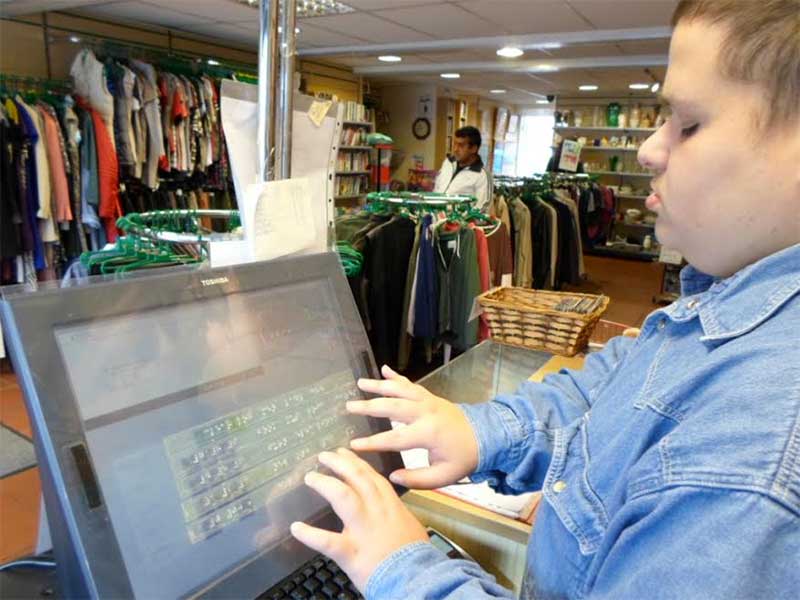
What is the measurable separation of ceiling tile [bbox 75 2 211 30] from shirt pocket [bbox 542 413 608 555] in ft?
13.6

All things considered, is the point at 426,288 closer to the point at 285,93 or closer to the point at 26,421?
the point at 26,421

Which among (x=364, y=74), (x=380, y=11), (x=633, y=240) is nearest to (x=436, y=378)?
(x=380, y=11)

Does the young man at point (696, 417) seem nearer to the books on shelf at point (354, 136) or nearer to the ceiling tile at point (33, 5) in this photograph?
the ceiling tile at point (33, 5)

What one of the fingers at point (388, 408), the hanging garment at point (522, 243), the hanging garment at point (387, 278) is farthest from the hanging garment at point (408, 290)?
the fingers at point (388, 408)

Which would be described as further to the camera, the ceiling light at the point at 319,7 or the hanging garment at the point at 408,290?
the ceiling light at the point at 319,7

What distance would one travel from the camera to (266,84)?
2.17 ft

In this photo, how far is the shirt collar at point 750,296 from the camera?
41 centimetres

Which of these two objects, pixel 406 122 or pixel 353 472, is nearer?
pixel 353 472

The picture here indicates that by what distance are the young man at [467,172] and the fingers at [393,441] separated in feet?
11.0

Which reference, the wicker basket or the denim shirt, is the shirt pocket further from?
the wicker basket

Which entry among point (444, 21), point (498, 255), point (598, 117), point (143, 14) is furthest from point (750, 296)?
point (598, 117)

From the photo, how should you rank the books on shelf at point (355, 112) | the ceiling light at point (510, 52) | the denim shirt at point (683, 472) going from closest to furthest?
the denim shirt at point (683, 472) → the ceiling light at point (510, 52) → the books on shelf at point (355, 112)

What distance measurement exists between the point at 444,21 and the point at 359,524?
4.05 m

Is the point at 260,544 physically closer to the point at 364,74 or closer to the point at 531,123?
the point at 364,74
